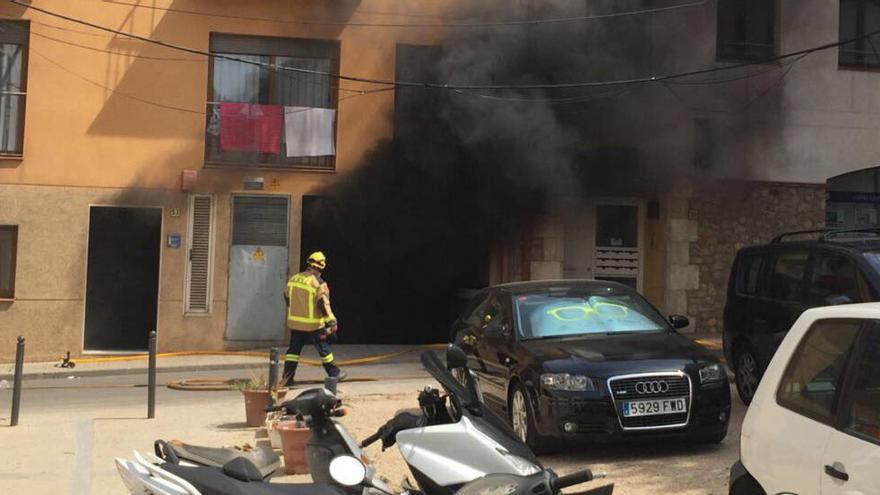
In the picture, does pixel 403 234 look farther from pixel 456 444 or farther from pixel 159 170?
pixel 456 444

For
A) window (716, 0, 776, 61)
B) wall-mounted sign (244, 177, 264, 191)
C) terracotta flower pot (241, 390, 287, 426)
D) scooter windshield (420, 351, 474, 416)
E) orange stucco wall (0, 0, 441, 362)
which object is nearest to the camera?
scooter windshield (420, 351, 474, 416)

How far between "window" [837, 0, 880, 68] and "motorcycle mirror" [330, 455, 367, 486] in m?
16.5

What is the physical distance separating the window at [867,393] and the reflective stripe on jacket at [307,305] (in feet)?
25.3

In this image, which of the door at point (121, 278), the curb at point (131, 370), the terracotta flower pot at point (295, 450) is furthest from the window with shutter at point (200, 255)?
the terracotta flower pot at point (295, 450)

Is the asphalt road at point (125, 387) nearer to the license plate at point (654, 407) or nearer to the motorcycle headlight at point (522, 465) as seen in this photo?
the license plate at point (654, 407)

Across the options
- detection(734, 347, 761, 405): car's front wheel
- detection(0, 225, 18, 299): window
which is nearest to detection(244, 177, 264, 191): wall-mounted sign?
detection(0, 225, 18, 299): window

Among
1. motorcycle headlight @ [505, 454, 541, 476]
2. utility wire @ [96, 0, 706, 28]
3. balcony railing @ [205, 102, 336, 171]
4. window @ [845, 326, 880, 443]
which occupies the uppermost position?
utility wire @ [96, 0, 706, 28]

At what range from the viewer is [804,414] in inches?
127

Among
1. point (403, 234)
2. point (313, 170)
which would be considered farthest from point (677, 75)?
point (313, 170)

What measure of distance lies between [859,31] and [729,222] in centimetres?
532

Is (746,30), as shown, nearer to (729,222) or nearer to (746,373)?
(729,222)

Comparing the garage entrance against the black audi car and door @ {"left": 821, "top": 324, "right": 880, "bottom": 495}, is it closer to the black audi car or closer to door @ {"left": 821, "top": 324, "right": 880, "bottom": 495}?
the black audi car

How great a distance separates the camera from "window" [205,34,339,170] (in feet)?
50.9

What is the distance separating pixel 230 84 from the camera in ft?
51.5
